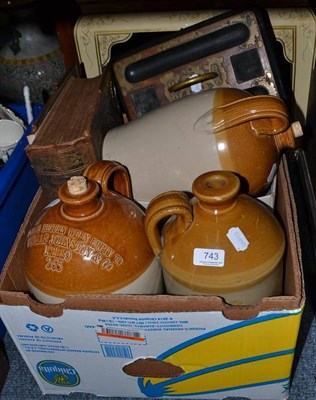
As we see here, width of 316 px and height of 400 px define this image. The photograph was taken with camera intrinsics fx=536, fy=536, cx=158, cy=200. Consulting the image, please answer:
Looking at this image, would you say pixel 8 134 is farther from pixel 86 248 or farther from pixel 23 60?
pixel 86 248

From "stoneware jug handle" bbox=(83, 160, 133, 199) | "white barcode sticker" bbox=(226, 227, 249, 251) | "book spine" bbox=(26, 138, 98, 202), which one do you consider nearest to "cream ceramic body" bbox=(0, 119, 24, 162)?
"book spine" bbox=(26, 138, 98, 202)

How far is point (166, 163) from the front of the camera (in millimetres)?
723

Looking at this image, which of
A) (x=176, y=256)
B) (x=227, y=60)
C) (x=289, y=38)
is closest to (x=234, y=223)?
(x=176, y=256)

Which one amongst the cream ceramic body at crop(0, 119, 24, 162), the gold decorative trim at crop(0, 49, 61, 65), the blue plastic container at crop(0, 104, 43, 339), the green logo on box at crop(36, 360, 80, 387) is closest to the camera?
the green logo on box at crop(36, 360, 80, 387)

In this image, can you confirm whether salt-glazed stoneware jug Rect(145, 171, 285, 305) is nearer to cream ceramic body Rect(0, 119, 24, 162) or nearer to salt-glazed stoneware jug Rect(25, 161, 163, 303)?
salt-glazed stoneware jug Rect(25, 161, 163, 303)

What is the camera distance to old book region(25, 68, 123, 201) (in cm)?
76

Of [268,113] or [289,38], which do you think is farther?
[289,38]

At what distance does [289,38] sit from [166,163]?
0.42 metres

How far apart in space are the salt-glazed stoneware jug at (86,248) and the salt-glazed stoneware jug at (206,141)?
0.27ft

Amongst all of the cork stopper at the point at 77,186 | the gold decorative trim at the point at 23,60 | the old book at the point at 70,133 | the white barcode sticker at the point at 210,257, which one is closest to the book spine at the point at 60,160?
the old book at the point at 70,133

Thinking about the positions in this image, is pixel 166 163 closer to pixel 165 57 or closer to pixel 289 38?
pixel 165 57

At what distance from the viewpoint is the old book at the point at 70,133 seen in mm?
762

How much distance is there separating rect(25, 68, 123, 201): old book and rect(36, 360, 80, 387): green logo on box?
24cm

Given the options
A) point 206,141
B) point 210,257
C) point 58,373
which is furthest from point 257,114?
point 58,373
